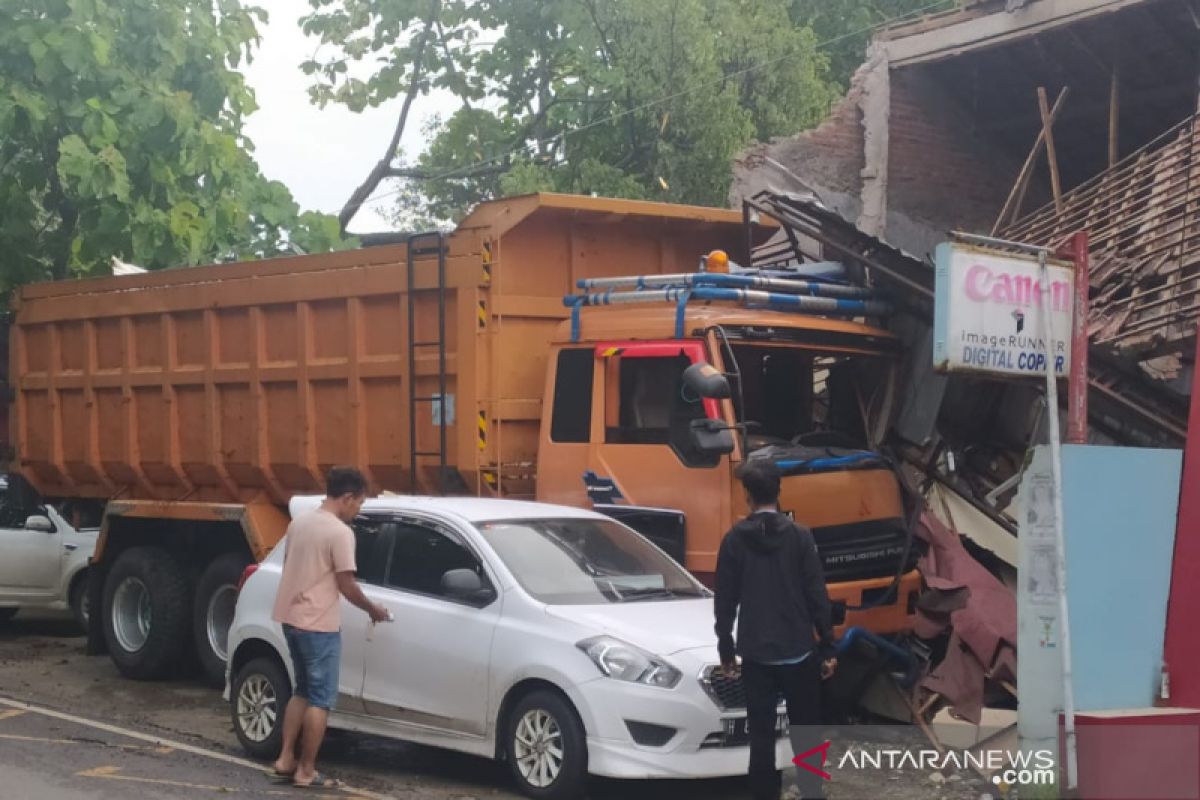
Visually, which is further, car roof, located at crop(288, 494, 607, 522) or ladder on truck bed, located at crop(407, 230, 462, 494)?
ladder on truck bed, located at crop(407, 230, 462, 494)

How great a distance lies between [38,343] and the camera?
1334 centimetres

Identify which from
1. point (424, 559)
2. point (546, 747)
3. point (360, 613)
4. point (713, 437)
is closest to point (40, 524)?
point (360, 613)

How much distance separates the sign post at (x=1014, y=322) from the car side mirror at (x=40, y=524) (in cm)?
Result: 948

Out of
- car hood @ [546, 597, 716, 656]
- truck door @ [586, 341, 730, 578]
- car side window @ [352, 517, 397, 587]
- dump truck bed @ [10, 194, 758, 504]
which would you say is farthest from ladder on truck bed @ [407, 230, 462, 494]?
car hood @ [546, 597, 716, 656]

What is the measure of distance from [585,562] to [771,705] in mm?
1794

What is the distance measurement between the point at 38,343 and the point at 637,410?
22.1 feet

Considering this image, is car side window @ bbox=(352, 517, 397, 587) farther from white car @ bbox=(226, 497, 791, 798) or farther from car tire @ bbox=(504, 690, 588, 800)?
car tire @ bbox=(504, 690, 588, 800)

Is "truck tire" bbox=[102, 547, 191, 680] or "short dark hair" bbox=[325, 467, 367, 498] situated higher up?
"short dark hair" bbox=[325, 467, 367, 498]

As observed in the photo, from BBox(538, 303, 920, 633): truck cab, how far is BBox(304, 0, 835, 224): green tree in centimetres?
1115

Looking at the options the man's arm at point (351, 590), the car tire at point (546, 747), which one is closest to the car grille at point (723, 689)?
the car tire at point (546, 747)

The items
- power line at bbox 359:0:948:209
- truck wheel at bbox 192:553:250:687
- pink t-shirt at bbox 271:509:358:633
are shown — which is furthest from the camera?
power line at bbox 359:0:948:209

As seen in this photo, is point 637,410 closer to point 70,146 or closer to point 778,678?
point 778,678

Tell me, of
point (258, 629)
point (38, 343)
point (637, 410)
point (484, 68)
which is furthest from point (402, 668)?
point (484, 68)

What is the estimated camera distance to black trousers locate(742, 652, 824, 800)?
6648 millimetres
